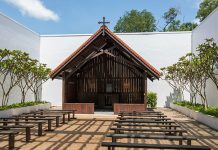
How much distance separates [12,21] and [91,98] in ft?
24.8

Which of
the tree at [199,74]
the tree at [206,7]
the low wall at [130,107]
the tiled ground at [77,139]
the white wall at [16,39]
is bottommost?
the tiled ground at [77,139]

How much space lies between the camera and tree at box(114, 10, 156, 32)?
1965 inches

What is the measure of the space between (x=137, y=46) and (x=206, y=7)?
862 inches

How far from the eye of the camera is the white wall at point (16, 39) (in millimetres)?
17125

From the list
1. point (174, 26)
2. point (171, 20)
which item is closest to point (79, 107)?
point (174, 26)

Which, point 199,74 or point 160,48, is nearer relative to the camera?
point 199,74

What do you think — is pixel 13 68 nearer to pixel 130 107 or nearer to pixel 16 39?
pixel 16 39

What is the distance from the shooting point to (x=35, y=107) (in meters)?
17.6

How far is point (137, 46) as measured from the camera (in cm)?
2231

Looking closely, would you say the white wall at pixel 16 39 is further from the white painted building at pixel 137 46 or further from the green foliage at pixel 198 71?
the green foliage at pixel 198 71

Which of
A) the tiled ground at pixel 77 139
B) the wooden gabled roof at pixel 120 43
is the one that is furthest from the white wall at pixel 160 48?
the tiled ground at pixel 77 139

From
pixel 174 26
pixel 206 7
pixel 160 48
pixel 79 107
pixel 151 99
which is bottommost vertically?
pixel 79 107

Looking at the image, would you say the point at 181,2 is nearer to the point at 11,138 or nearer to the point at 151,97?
→ the point at 151,97

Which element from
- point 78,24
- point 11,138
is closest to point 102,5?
point 78,24
